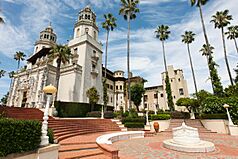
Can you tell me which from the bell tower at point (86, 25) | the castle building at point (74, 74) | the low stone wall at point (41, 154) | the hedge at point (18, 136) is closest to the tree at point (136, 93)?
the castle building at point (74, 74)

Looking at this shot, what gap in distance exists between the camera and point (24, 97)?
31281 mm

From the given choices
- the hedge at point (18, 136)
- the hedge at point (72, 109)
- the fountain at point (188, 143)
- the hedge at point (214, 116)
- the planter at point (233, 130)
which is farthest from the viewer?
the hedge at point (72, 109)

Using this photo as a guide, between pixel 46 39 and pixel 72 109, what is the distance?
28.9 meters

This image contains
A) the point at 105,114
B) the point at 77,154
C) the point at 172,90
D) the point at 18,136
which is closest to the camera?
the point at 18,136

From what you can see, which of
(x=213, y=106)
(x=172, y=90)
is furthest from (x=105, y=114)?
(x=172, y=90)

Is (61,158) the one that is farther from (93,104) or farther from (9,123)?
(93,104)

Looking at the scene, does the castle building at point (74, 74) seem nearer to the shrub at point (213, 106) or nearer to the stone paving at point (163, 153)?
the stone paving at point (163, 153)

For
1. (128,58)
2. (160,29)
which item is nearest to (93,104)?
(128,58)

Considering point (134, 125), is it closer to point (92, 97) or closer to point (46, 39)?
point (92, 97)

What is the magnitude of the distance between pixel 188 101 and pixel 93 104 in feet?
71.8

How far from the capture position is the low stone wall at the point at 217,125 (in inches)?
664

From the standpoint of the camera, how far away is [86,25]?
3544cm

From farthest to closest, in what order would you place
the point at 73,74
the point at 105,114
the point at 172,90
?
the point at 172,90
the point at 73,74
the point at 105,114

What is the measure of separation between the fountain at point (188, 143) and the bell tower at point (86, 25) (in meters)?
31.9
